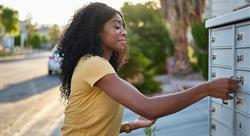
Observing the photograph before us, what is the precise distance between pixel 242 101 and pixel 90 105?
96 centimetres

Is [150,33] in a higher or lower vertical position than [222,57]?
higher

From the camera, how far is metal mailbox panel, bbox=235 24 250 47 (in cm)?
307

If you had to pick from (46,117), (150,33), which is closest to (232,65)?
(46,117)

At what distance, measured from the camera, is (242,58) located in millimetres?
3184

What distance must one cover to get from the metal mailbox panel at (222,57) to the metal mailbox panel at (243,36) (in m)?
0.17

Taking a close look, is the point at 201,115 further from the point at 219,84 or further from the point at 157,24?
the point at 157,24

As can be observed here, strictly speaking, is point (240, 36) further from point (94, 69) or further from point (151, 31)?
point (151, 31)

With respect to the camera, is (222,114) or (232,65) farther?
(222,114)

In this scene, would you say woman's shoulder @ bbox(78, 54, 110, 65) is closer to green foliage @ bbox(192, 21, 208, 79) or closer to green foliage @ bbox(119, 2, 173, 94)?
green foliage @ bbox(192, 21, 208, 79)

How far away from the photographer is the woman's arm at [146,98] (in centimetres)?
263

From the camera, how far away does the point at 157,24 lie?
84.9 ft

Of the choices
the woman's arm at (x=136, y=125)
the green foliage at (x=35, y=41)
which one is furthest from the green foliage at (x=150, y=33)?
the green foliage at (x=35, y=41)

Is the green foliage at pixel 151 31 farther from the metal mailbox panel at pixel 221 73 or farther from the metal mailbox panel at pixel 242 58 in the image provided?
the metal mailbox panel at pixel 242 58

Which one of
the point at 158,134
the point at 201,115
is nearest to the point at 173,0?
the point at 201,115
